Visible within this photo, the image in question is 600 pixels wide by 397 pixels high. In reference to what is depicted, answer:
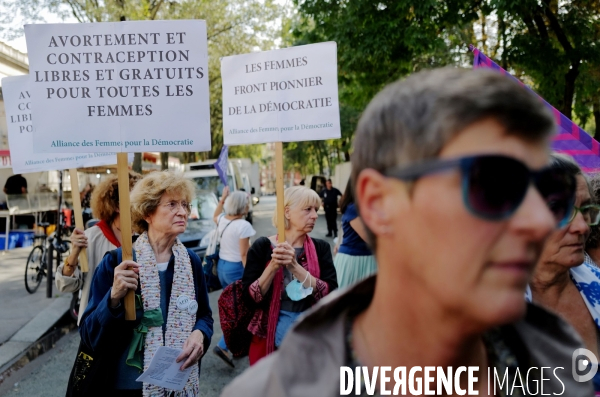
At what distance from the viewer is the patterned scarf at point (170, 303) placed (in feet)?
9.11

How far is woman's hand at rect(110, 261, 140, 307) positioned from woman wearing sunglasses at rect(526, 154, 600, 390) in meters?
1.85

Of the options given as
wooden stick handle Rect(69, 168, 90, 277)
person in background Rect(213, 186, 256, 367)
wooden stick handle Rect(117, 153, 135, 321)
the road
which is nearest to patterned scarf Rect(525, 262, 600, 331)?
wooden stick handle Rect(117, 153, 135, 321)

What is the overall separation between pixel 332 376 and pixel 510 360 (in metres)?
0.48

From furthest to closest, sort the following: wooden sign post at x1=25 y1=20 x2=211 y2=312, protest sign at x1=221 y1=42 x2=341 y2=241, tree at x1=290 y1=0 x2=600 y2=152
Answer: tree at x1=290 y1=0 x2=600 y2=152 < protest sign at x1=221 y1=42 x2=341 y2=241 < wooden sign post at x1=25 y1=20 x2=211 y2=312

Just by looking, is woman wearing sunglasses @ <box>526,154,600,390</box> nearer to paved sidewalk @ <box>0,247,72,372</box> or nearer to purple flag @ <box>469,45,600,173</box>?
purple flag @ <box>469,45,600,173</box>

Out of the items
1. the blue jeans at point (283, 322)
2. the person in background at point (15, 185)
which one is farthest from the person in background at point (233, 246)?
the person in background at point (15, 185)

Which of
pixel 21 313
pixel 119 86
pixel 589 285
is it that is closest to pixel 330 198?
pixel 21 313

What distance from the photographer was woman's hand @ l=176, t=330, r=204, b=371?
9.28 ft

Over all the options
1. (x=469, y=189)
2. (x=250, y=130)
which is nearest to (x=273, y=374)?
(x=469, y=189)

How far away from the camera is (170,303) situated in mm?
2889

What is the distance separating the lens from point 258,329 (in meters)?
3.47

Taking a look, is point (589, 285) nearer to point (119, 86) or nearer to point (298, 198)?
point (298, 198)

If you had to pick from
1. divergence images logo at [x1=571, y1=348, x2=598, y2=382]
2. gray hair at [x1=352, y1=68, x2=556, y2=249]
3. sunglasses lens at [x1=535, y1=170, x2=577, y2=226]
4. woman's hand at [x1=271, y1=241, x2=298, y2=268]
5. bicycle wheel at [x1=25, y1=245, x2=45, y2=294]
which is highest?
gray hair at [x1=352, y1=68, x2=556, y2=249]

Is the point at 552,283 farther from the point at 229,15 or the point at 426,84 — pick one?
the point at 229,15
